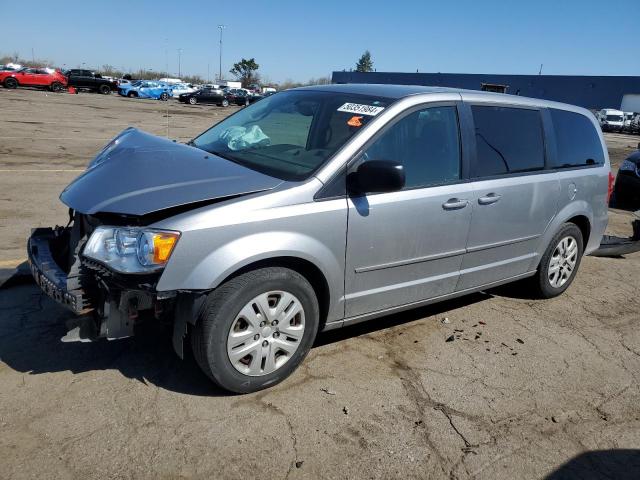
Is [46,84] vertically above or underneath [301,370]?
above

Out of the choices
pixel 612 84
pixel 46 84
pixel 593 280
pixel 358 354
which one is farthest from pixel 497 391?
pixel 612 84

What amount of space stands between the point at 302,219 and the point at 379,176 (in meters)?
0.53

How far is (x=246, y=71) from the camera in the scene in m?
104

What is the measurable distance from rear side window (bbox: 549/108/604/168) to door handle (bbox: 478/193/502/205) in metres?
0.93

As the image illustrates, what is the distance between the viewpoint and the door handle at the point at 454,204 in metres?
3.74

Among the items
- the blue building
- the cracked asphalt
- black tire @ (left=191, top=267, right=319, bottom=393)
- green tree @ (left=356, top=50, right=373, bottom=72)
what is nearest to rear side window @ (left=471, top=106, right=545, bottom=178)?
the cracked asphalt

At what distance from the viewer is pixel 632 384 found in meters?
3.67

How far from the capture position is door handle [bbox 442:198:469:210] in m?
3.74

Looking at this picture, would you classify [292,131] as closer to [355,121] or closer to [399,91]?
[355,121]

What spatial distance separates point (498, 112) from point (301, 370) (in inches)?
101

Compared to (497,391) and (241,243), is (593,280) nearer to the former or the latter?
(497,391)

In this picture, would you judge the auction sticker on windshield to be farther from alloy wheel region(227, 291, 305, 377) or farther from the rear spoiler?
the rear spoiler

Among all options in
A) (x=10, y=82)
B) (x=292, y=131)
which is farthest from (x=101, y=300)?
(x=10, y=82)

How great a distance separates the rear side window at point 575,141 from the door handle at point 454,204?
132 cm
